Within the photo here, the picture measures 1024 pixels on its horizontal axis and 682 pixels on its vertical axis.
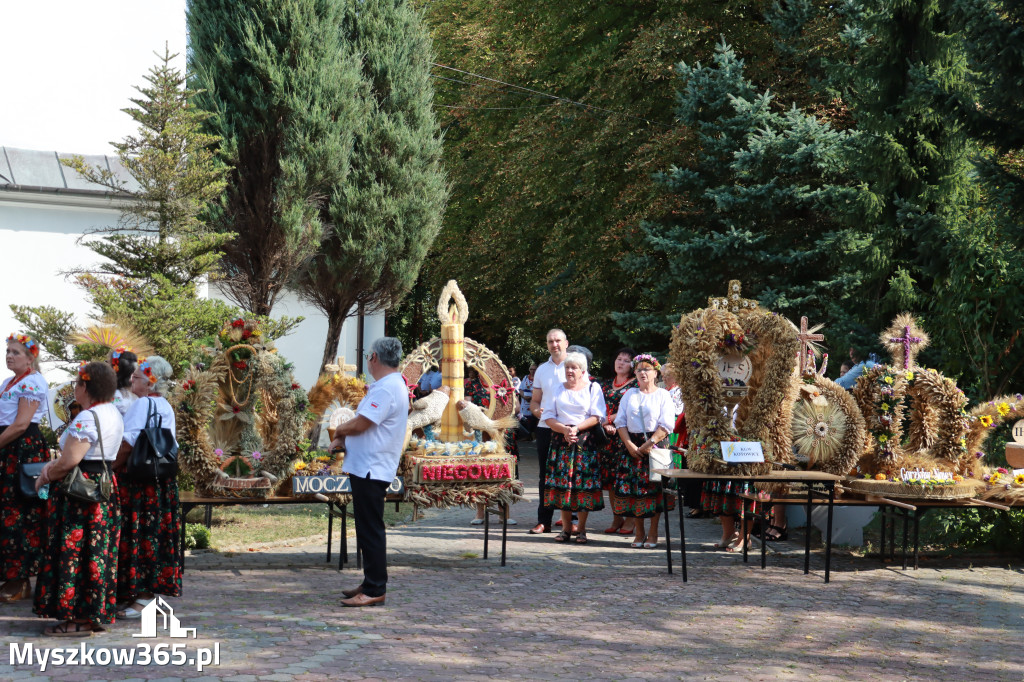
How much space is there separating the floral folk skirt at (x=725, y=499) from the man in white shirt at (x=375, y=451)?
13.4 ft

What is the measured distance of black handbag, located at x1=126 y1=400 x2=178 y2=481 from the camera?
7297 millimetres

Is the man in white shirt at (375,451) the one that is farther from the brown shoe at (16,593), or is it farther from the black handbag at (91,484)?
the brown shoe at (16,593)

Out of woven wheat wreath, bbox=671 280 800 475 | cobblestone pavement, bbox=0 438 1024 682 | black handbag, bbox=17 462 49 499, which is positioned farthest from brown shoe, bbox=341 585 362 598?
woven wheat wreath, bbox=671 280 800 475

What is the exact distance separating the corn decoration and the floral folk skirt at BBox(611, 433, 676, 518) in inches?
82.4

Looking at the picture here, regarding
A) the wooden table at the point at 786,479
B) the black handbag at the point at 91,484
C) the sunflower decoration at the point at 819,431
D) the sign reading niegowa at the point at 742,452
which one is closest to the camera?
the black handbag at the point at 91,484

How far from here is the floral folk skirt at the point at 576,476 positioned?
11.2 metres

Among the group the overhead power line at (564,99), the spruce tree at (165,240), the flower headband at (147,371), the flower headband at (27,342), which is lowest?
the flower headband at (147,371)

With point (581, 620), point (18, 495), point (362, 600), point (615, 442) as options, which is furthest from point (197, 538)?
point (581, 620)

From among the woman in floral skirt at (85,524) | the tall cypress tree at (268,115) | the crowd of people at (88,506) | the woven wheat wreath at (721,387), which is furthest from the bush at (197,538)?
the tall cypress tree at (268,115)

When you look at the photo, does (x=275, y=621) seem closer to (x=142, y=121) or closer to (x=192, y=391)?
(x=192, y=391)

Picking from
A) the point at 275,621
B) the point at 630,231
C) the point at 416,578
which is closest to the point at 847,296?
the point at 630,231

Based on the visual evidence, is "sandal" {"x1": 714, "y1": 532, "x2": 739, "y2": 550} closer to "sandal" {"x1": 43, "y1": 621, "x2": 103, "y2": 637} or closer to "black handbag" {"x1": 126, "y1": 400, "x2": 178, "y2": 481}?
"black handbag" {"x1": 126, "y1": 400, "x2": 178, "y2": 481}

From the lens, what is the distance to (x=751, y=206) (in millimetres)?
17797

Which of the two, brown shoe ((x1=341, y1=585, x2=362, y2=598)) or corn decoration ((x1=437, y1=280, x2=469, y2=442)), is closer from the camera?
brown shoe ((x1=341, y1=585, x2=362, y2=598))
